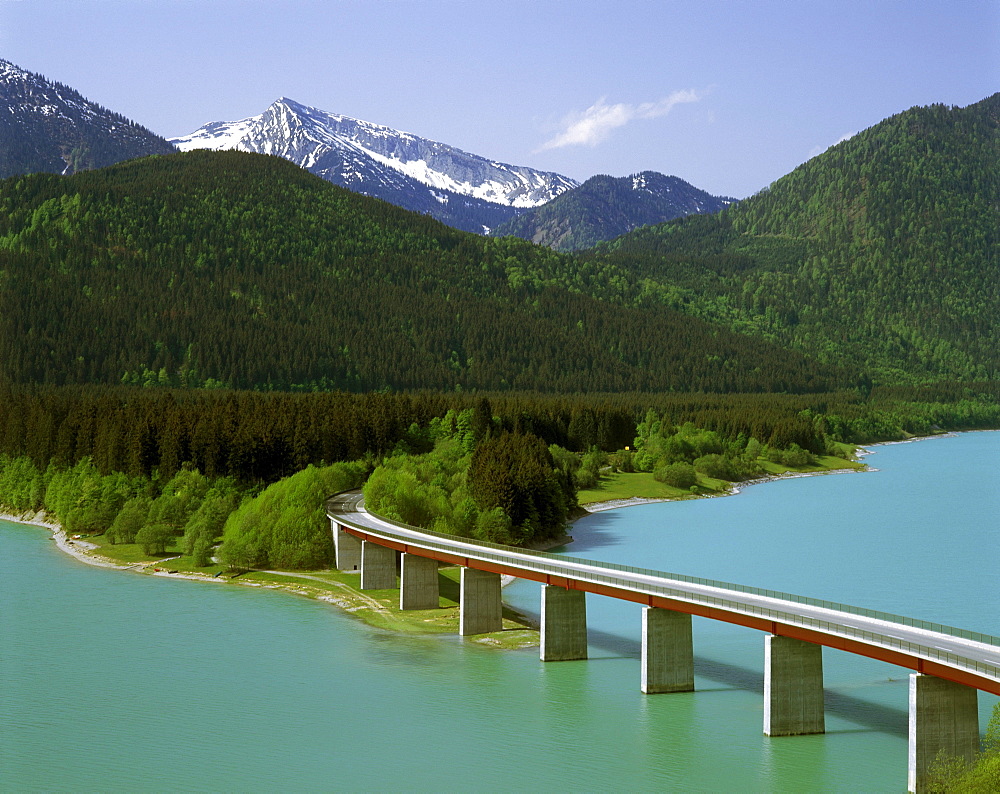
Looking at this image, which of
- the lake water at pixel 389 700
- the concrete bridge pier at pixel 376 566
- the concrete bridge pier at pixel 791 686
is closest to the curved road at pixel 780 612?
the concrete bridge pier at pixel 791 686

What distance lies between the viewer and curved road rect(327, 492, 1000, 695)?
1539 inches

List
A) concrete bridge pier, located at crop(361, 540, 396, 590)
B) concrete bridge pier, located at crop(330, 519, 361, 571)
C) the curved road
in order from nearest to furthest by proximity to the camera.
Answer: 1. the curved road
2. concrete bridge pier, located at crop(361, 540, 396, 590)
3. concrete bridge pier, located at crop(330, 519, 361, 571)

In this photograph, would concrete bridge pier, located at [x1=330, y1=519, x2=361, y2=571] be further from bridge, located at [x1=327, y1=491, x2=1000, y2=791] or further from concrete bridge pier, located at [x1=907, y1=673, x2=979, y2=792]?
concrete bridge pier, located at [x1=907, y1=673, x2=979, y2=792]

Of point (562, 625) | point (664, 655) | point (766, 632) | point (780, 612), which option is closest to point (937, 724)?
point (780, 612)

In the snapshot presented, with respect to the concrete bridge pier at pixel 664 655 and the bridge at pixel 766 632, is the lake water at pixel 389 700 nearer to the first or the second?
the concrete bridge pier at pixel 664 655

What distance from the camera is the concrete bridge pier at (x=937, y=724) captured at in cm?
3822

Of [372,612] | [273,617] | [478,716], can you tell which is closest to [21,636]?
[273,617]

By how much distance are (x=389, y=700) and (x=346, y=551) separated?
108 ft

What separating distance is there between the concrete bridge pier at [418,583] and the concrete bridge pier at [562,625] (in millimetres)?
15177

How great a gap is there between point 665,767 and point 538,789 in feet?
17.0

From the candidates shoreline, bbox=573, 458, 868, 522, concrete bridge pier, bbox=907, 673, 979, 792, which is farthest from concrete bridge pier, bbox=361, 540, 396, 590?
concrete bridge pier, bbox=907, 673, 979, 792

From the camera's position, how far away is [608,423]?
572 ft

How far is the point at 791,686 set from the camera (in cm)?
4491

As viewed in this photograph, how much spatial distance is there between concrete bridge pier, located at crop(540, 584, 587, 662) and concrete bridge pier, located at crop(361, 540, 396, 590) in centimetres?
2237
